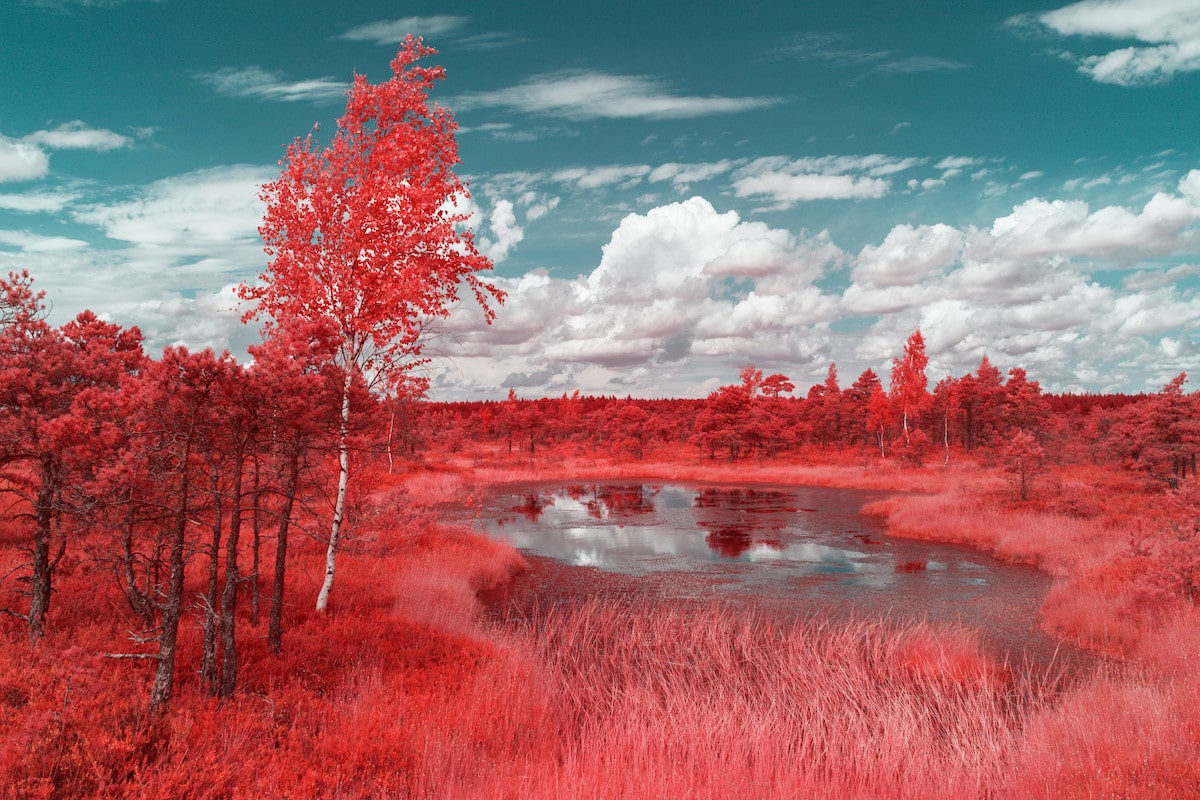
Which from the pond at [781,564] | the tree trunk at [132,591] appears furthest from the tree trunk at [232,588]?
the pond at [781,564]

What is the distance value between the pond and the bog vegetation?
5.56ft

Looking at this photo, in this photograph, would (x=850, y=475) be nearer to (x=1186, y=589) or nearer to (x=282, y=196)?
(x=1186, y=589)

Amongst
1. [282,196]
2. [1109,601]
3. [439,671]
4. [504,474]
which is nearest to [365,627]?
[439,671]

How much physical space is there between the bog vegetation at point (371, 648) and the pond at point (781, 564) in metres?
1.69

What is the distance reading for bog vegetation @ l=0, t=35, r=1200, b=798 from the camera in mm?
6539

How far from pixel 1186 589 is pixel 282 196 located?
68.3 ft

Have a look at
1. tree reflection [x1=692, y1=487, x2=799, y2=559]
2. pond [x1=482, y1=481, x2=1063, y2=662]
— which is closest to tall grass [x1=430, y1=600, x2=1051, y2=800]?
pond [x1=482, y1=481, x2=1063, y2=662]

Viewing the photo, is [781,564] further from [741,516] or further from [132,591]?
[132,591]

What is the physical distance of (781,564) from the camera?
73.3 ft

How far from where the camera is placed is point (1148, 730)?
7266mm

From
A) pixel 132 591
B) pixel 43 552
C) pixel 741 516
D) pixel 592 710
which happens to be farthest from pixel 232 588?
pixel 741 516

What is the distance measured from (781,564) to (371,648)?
627 inches

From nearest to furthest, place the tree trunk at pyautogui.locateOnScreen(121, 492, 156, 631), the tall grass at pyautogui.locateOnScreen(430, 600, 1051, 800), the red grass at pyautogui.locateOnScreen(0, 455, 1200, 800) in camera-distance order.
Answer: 1. the red grass at pyautogui.locateOnScreen(0, 455, 1200, 800)
2. the tall grass at pyautogui.locateOnScreen(430, 600, 1051, 800)
3. the tree trunk at pyautogui.locateOnScreen(121, 492, 156, 631)

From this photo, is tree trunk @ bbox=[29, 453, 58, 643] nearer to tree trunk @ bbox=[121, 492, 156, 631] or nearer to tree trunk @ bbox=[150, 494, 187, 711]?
tree trunk @ bbox=[121, 492, 156, 631]
